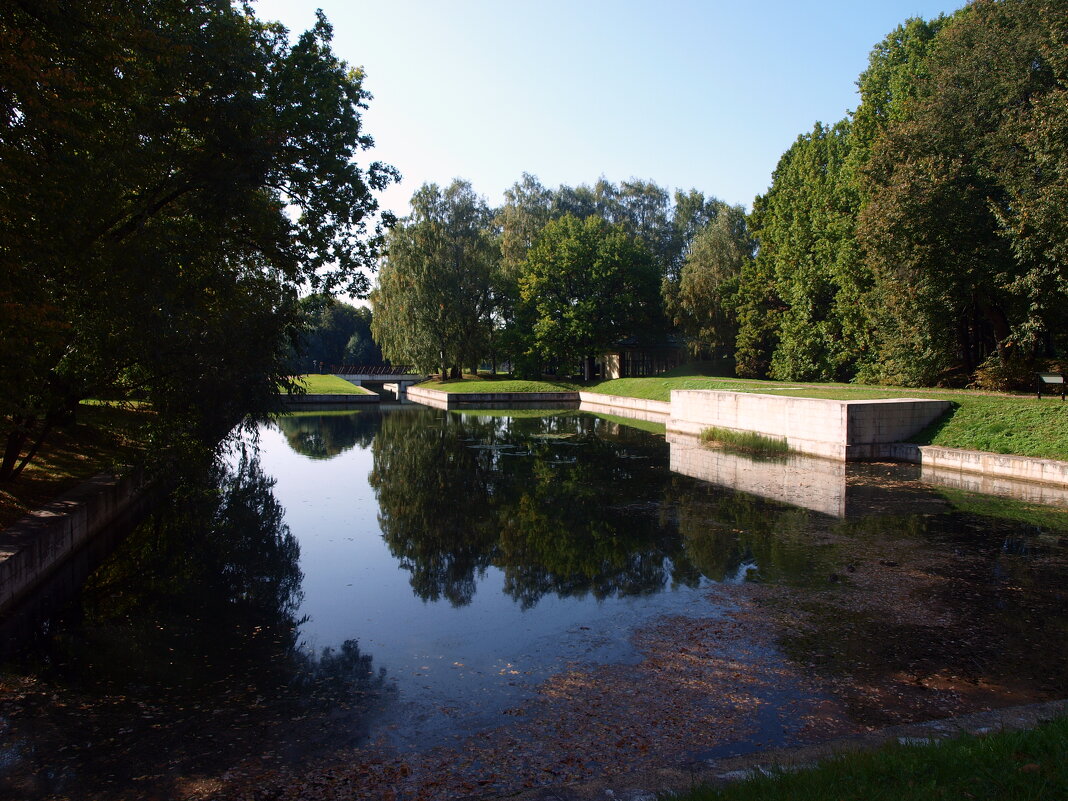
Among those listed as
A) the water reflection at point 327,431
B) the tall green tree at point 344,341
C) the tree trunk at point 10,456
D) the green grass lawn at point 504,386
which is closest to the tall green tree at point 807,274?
the green grass lawn at point 504,386

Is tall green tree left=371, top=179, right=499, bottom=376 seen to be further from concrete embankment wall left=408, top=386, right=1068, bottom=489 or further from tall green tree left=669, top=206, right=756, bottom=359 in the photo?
concrete embankment wall left=408, top=386, right=1068, bottom=489

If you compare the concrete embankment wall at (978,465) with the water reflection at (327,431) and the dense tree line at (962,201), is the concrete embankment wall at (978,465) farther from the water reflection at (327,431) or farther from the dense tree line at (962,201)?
the water reflection at (327,431)

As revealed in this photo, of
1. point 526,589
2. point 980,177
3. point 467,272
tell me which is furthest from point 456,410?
point 526,589

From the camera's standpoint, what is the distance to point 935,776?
418 cm

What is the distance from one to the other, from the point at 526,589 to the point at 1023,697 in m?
5.44

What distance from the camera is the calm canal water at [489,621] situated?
5.86m

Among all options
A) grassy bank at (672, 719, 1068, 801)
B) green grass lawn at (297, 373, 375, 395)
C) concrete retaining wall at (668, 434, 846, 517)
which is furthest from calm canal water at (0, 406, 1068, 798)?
green grass lawn at (297, 373, 375, 395)

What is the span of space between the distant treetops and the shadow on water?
22715 mm

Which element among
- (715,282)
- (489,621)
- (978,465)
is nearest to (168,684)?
(489,621)

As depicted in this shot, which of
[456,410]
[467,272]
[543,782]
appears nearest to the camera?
[543,782]

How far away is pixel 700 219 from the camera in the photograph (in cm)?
7819

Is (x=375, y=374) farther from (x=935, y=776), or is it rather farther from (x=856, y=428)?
(x=935, y=776)

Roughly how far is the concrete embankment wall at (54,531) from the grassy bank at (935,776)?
322 inches

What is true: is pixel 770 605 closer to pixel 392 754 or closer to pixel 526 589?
pixel 526 589
